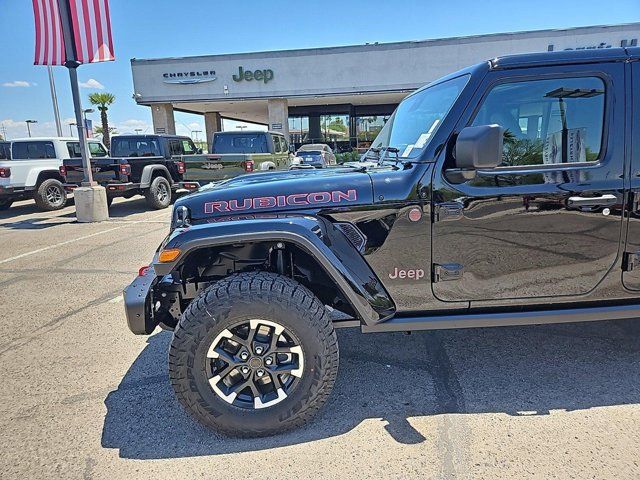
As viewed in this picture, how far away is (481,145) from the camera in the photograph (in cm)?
214

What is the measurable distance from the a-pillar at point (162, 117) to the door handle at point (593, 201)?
24.8 m

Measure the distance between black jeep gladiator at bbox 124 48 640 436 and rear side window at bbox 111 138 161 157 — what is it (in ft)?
33.1

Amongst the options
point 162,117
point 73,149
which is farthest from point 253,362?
point 162,117

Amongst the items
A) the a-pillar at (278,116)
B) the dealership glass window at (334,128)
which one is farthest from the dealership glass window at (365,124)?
the a-pillar at (278,116)

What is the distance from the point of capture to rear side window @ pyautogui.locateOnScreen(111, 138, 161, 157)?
458 inches

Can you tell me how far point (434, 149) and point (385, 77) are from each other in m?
20.5

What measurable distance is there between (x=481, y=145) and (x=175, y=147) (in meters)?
11.4

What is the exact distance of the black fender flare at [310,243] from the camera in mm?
2250

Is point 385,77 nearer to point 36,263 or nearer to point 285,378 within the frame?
point 36,263

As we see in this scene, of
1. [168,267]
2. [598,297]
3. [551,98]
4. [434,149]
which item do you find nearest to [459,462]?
[598,297]

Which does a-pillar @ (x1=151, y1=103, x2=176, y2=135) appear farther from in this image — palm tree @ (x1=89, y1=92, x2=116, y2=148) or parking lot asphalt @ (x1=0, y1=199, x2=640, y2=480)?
parking lot asphalt @ (x1=0, y1=199, x2=640, y2=480)

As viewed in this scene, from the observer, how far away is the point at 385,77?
21.2 m

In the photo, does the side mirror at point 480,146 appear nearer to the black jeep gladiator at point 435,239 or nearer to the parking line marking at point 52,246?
the black jeep gladiator at point 435,239

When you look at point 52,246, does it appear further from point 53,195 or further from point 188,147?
point 188,147
